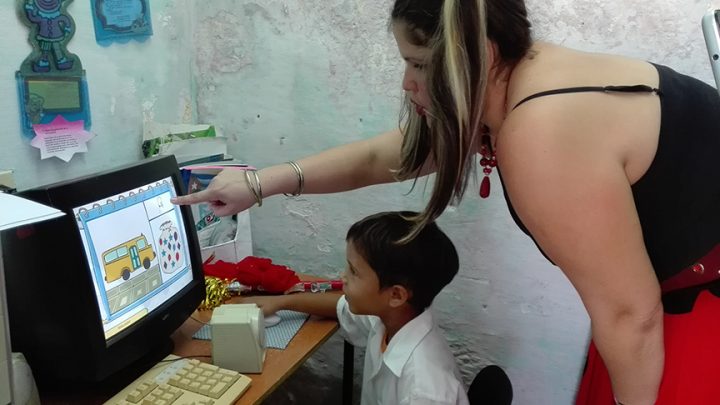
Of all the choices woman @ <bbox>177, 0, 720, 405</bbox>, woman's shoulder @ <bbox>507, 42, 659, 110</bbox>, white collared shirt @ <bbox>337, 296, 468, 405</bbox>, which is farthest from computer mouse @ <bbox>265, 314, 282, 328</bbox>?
woman's shoulder @ <bbox>507, 42, 659, 110</bbox>

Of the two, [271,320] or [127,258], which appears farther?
[271,320]

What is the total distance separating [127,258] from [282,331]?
39cm

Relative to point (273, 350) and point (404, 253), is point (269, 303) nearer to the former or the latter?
point (273, 350)

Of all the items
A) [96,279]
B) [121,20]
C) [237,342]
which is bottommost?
[237,342]

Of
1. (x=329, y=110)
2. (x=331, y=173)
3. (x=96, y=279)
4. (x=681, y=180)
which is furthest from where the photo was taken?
(x=329, y=110)

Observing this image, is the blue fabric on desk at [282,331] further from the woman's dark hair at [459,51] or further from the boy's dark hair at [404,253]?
the woman's dark hair at [459,51]

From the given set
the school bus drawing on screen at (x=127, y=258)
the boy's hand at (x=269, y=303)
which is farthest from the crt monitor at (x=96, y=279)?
the boy's hand at (x=269, y=303)

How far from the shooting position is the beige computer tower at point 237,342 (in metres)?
1.08

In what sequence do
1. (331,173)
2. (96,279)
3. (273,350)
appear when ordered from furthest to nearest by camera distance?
(331,173), (273,350), (96,279)

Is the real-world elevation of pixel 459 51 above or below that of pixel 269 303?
above

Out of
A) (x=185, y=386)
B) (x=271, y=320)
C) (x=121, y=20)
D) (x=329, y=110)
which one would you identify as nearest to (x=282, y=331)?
(x=271, y=320)

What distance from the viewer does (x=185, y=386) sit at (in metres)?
1.00

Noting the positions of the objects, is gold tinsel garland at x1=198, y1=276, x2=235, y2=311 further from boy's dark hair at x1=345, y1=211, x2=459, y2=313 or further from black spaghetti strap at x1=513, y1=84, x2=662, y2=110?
black spaghetti strap at x1=513, y1=84, x2=662, y2=110

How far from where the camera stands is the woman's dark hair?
757 mm
